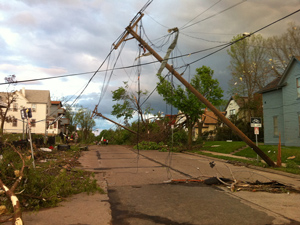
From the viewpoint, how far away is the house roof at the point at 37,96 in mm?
61500

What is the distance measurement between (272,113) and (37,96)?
5330 cm

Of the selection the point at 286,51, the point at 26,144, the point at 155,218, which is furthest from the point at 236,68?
the point at 155,218

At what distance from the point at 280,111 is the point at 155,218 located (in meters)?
23.2


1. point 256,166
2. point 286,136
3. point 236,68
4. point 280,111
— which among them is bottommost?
point 256,166

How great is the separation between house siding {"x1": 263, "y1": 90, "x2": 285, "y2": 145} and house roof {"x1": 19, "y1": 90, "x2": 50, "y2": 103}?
49768mm

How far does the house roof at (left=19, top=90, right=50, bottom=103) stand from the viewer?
202 feet

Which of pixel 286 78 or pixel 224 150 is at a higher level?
pixel 286 78

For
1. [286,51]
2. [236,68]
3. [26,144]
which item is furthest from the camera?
[236,68]

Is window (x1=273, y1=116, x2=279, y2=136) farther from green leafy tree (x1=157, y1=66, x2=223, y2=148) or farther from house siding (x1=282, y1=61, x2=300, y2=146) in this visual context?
green leafy tree (x1=157, y1=66, x2=223, y2=148)

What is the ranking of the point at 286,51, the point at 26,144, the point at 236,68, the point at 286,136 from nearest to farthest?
the point at 26,144 < the point at 286,136 < the point at 286,51 < the point at 236,68

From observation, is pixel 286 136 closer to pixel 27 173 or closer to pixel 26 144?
pixel 26 144

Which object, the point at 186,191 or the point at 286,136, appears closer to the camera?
the point at 186,191

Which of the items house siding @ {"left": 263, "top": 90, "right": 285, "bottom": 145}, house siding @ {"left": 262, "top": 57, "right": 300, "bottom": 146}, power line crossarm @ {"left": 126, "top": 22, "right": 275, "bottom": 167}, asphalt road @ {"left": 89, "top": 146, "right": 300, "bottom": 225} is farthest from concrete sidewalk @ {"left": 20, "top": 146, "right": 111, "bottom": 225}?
house siding @ {"left": 263, "top": 90, "right": 285, "bottom": 145}

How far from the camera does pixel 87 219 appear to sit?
5414mm
